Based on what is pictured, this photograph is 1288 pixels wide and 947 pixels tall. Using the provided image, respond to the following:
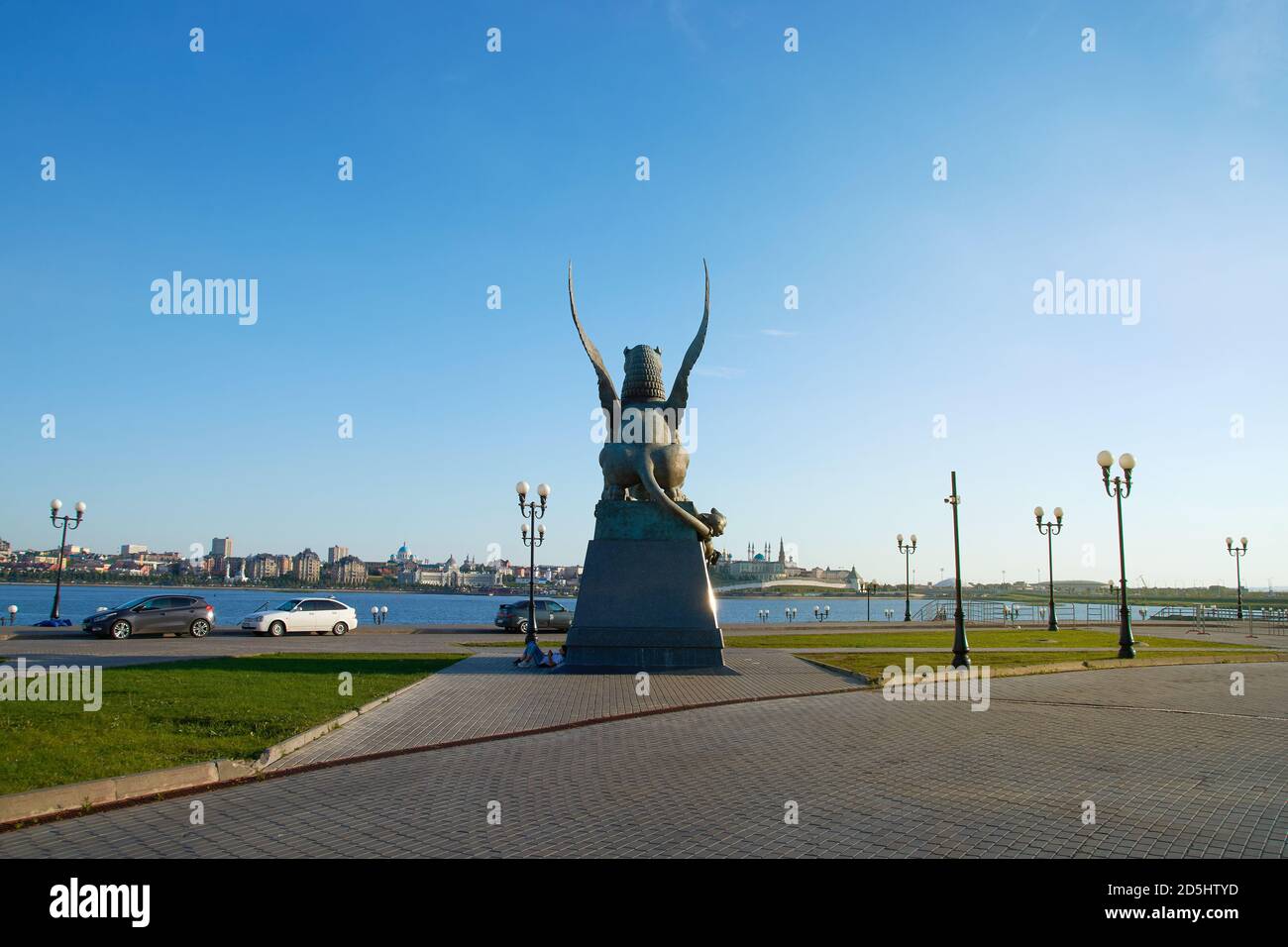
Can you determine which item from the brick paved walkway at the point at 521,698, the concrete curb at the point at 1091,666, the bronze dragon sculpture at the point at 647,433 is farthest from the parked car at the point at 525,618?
the bronze dragon sculpture at the point at 647,433

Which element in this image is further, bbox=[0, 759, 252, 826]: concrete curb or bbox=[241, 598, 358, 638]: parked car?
bbox=[241, 598, 358, 638]: parked car

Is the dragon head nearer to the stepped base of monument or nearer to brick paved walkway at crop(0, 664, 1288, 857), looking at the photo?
the stepped base of monument

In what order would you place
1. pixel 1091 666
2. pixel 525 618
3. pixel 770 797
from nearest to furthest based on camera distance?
pixel 770 797 < pixel 1091 666 < pixel 525 618

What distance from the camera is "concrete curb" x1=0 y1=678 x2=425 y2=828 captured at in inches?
253

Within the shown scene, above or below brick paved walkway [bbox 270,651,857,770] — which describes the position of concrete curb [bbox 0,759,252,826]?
above

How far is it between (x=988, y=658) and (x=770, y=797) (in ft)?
51.9

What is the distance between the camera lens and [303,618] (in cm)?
3055

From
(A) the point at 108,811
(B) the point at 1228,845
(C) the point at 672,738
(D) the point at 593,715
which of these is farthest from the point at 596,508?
(B) the point at 1228,845

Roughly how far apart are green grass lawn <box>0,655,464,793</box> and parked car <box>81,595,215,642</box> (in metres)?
10.8

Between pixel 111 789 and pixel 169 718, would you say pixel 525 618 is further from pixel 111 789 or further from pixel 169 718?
pixel 111 789

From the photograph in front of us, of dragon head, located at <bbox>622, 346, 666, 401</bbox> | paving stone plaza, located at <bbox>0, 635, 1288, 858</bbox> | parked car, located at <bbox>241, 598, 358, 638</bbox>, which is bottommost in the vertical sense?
parked car, located at <bbox>241, 598, 358, 638</bbox>

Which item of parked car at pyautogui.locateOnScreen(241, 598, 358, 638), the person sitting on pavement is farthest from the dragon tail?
parked car at pyautogui.locateOnScreen(241, 598, 358, 638)

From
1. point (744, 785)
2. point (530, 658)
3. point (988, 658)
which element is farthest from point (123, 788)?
point (988, 658)
